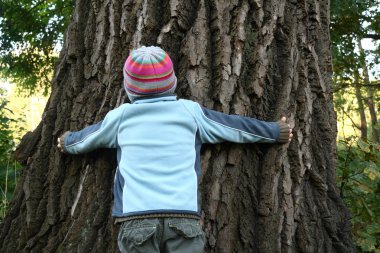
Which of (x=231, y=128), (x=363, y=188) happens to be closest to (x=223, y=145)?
(x=231, y=128)

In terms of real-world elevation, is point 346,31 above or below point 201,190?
above

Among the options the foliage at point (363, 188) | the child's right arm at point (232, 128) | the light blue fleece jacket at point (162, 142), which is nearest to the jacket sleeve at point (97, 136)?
the light blue fleece jacket at point (162, 142)

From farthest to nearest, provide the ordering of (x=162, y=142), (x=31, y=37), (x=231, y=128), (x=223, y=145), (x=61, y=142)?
(x=31, y=37), (x=61, y=142), (x=223, y=145), (x=231, y=128), (x=162, y=142)

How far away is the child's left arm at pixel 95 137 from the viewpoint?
245 cm

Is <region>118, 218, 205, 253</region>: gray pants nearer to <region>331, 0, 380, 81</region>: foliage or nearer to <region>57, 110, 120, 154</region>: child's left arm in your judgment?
<region>57, 110, 120, 154</region>: child's left arm

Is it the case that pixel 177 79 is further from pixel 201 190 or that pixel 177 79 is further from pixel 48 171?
pixel 48 171

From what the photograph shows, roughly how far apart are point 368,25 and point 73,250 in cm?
1117

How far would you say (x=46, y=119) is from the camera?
2.96 metres

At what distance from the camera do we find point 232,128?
8.04ft

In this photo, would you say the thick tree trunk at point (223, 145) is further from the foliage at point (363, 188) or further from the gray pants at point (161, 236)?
the foliage at point (363, 188)

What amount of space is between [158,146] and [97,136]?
15.2 inches

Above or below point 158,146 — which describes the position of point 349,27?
above

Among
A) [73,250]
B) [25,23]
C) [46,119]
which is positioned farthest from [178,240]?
[25,23]

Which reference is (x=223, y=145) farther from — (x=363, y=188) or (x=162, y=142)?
(x=363, y=188)
